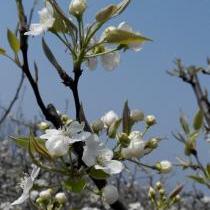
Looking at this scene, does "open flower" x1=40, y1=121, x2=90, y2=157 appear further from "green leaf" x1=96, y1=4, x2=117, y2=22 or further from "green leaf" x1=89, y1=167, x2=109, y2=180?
"green leaf" x1=96, y1=4, x2=117, y2=22

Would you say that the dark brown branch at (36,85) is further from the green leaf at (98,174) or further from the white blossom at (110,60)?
the white blossom at (110,60)

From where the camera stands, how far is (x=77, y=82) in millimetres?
1132

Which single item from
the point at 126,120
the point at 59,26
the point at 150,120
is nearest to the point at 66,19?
the point at 59,26

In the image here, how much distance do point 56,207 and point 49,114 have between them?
365 mm

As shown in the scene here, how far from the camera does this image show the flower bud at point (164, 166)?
1344 millimetres

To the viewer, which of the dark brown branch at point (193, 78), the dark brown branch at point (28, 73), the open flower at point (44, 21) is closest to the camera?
the dark brown branch at point (28, 73)

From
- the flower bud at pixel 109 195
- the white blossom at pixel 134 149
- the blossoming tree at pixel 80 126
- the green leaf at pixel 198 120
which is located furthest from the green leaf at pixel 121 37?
the green leaf at pixel 198 120

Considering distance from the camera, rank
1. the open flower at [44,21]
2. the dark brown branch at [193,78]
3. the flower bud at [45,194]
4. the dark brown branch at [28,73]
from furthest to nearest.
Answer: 1. the dark brown branch at [193,78]
2. the flower bud at [45,194]
3. the open flower at [44,21]
4. the dark brown branch at [28,73]

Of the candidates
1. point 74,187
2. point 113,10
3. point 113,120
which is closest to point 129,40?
point 113,10

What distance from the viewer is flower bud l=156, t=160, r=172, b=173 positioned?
1344mm

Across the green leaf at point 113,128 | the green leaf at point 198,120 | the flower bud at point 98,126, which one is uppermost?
the flower bud at point 98,126

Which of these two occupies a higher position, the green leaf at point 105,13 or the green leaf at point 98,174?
the green leaf at point 105,13

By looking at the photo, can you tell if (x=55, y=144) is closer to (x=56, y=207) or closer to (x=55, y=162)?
(x=55, y=162)

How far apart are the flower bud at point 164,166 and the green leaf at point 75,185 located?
0.92ft
